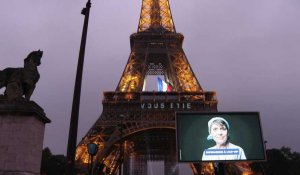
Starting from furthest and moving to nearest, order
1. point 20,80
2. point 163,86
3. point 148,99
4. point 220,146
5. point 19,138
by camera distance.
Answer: point 163,86 → point 148,99 → point 220,146 → point 20,80 → point 19,138

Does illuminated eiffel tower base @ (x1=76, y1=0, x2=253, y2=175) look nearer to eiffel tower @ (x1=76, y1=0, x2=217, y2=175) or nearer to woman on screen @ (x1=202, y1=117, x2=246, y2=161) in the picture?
eiffel tower @ (x1=76, y1=0, x2=217, y2=175)

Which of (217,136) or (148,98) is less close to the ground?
(148,98)

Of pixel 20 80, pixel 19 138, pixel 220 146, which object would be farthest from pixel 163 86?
pixel 19 138

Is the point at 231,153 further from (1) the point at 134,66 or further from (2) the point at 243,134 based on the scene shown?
(1) the point at 134,66

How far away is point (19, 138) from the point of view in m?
10.6

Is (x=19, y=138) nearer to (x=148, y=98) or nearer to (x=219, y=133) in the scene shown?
(x=219, y=133)

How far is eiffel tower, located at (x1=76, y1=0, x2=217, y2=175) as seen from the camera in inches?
1759

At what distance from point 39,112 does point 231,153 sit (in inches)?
307

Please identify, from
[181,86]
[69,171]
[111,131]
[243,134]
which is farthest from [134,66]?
[69,171]

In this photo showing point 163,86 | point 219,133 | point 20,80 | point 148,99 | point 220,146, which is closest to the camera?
point 20,80

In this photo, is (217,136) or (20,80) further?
(217,136)

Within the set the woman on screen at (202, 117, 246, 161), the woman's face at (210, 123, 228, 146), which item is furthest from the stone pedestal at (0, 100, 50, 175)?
the woman's face at (210, 123, 228, 146)

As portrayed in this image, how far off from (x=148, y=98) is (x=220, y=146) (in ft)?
118

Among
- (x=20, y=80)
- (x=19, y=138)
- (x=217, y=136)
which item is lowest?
(x=19, y=138)
